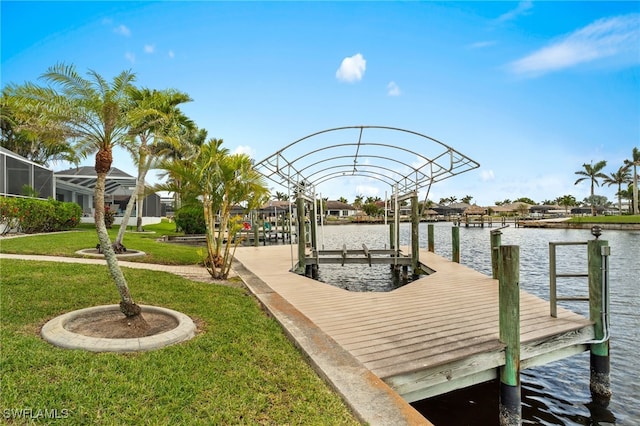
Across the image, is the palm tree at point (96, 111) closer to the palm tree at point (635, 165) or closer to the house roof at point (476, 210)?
the house roof at point (476, 210)

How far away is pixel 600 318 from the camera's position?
4969mm

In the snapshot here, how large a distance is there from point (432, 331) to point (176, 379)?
3.08 metres

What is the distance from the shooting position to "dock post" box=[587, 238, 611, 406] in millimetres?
4918

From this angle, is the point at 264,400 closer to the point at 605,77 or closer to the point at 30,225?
the point at 30,225

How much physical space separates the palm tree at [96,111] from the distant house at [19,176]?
1580 cm

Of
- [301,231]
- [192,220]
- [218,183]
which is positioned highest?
[218,183]

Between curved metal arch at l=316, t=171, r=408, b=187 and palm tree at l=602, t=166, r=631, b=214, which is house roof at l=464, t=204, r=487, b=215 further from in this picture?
curved metal arch at l=316, t=171, r=408, b=187

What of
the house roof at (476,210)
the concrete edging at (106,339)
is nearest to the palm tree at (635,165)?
the house roof at (476,210)

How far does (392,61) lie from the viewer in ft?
47.0

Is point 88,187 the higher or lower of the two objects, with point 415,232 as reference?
higher

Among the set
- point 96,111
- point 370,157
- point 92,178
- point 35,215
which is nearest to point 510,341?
point 96,111

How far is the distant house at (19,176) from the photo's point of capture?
16281mm

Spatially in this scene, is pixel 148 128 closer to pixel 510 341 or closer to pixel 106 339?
pixel 106 339

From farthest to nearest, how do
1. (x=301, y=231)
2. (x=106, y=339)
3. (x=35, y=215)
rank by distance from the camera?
(x=35, y=215)
(x=301, y=231)
(x=106, y=339)
